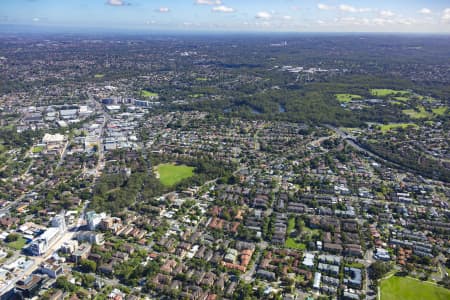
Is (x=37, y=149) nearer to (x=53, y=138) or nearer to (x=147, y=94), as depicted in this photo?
(x=53, y=138)

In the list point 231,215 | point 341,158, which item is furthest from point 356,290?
point 341,158

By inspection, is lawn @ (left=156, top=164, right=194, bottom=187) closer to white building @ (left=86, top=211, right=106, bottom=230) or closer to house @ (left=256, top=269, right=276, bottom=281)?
white building @ (left=86, top=211, right=106, bottom=230)

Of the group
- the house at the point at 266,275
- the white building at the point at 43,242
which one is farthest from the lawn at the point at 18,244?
the house at the point at 266,275

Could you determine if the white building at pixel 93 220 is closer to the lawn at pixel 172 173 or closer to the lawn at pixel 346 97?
the lawn at pixel 172 173

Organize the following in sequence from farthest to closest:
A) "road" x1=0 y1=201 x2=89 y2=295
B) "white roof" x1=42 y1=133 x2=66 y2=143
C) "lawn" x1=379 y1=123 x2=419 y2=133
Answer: "lawn" x1=379 y1=123 x2=419 y2=133 < "white roof" x1=42 y1=133 x2=66 y2=143 < "road" x1=0 y1=201 x2=89 y2=295

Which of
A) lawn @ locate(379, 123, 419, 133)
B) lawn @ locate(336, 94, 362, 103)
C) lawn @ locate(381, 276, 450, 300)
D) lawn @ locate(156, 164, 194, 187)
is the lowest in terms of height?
lawn @ locate(381, 276, 450, 300)

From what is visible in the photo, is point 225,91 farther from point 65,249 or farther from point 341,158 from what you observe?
point 65,249

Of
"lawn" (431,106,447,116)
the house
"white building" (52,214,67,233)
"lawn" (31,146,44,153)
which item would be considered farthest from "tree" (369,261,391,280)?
"lawn" (431,106,447,116)
